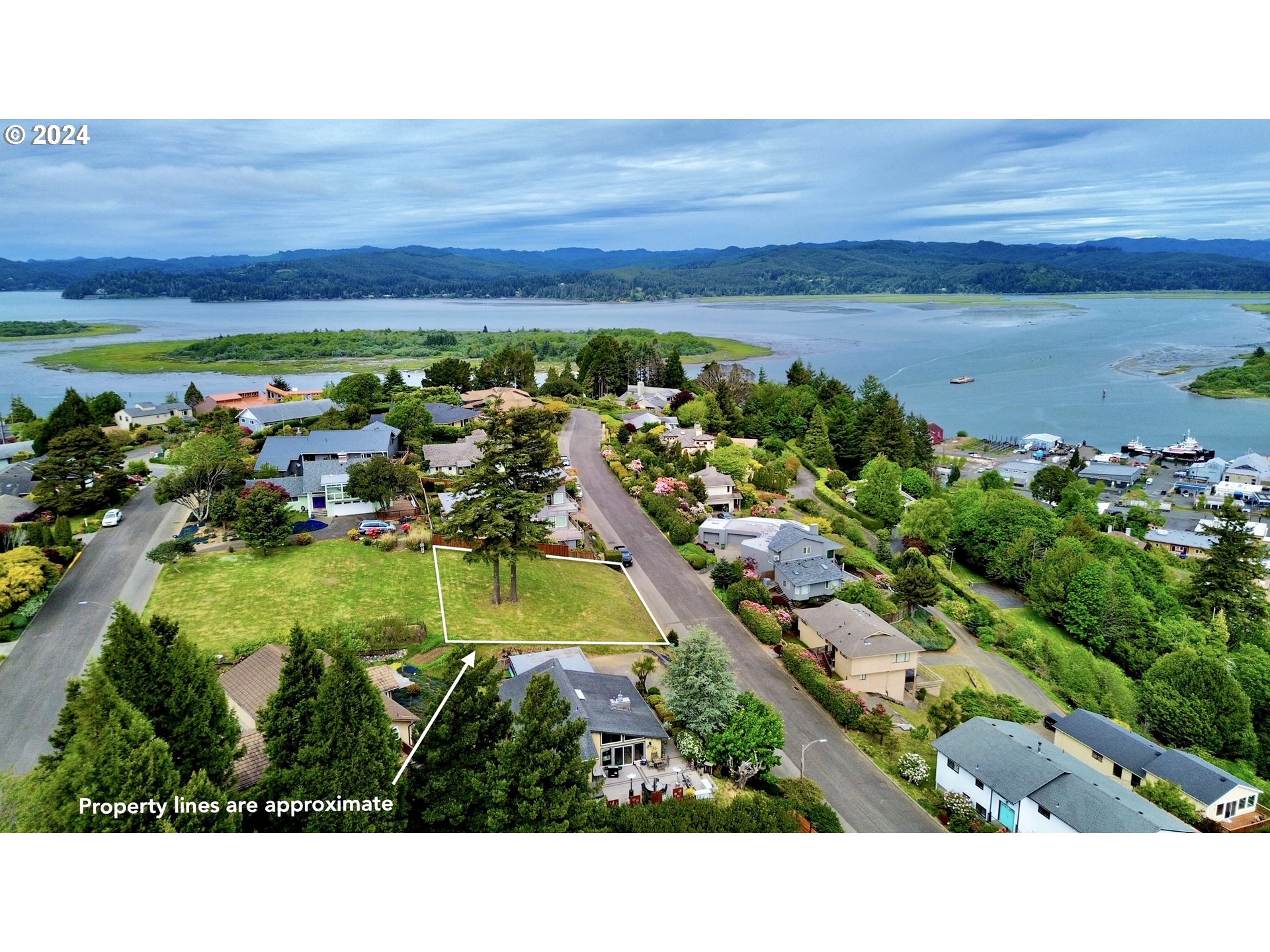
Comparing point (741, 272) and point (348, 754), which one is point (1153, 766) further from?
point (741, 272)

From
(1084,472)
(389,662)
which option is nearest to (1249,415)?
(1084,472)

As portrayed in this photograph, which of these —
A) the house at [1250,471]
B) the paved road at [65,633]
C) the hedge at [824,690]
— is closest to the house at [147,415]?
the paved road at [65,633]

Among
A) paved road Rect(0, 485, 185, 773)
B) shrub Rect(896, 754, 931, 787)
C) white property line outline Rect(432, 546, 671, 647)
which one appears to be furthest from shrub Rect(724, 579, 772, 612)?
paved road Rect(0, 485, 185, 773)

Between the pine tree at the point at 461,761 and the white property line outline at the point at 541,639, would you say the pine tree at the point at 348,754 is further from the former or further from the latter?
the white property line outline at the point at 541,639

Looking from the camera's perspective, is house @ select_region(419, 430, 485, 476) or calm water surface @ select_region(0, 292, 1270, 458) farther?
calm water surface @ select_region(0, 292, 1270, 458)

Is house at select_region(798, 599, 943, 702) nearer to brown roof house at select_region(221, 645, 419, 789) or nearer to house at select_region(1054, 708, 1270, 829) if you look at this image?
house at select_region(1054, 708, 1270, 829)

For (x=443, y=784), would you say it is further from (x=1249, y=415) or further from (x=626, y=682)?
(x=1249, y=415)
